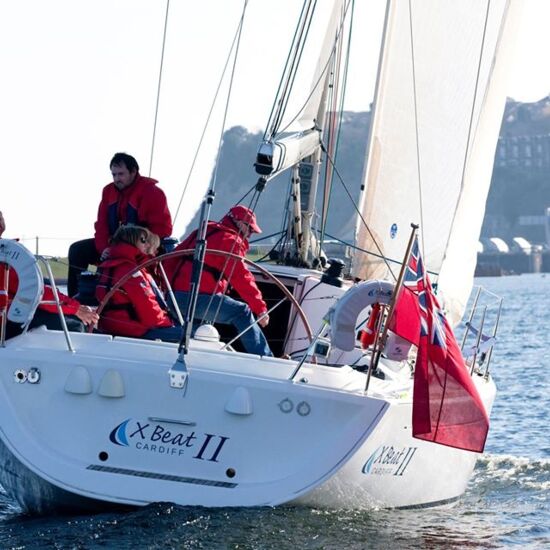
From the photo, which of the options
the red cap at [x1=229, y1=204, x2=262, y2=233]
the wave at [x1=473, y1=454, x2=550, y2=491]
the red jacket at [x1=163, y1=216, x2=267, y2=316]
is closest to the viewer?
the red jacket at [x1=163, y1=216, x2=267, y2=316]

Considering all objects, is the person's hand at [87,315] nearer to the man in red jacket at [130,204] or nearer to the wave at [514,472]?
the man in red jacket at [130,204]

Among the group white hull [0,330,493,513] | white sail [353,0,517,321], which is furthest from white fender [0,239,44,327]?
white sail [353,0,517,321]

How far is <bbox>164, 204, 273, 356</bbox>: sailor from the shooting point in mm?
7461

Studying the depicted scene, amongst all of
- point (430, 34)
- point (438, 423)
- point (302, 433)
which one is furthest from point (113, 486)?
point (430, 34)

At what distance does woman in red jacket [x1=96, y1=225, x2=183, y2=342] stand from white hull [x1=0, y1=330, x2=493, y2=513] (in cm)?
64

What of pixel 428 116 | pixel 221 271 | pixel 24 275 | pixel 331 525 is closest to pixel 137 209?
pixel 221 271

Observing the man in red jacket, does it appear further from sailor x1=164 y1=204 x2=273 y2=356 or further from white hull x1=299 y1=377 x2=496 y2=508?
white hull x1=299 y1=377 x2=496 y2=508

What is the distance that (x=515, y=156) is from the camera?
140125 mm

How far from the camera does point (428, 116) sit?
11094 millimetres

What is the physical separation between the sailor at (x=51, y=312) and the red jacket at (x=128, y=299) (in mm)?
137

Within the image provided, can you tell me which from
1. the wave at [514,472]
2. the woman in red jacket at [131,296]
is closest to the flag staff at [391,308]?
the woman in red jacket at [131,296]

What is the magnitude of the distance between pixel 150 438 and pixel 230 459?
37 centimetres

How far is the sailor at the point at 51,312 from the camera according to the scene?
6.80 metres

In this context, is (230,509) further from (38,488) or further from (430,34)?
(430,34)
